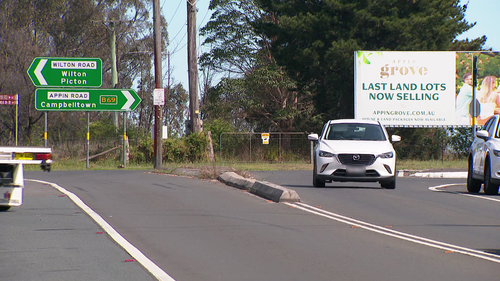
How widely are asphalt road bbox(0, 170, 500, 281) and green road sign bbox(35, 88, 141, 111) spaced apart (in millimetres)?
14157

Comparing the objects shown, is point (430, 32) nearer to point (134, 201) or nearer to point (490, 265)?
point (134, 201)

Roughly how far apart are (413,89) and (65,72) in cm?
1606

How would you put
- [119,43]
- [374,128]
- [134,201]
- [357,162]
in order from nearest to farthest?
[134,201] → [357,162] → [374,128] → [119,43]

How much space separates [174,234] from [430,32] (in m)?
31.2

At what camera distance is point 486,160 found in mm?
15266

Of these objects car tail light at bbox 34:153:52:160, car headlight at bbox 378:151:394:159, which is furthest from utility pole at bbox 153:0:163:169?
car tail light at bbox 34:153:52:160

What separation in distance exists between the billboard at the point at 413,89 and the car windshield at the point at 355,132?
1551 cm

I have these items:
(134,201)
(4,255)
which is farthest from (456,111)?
(4,255)

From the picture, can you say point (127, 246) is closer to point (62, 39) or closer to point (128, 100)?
point (128, 100)

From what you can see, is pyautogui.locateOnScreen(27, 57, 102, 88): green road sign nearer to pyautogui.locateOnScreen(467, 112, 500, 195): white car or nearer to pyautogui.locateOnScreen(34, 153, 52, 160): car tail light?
pyautogui.locateOnScreen(467, 112, 500, 195): white car

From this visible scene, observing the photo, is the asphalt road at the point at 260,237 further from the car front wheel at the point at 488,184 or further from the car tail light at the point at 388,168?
the car tail light at the point at 388,168

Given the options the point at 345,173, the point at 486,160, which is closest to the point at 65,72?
the point at 345,173

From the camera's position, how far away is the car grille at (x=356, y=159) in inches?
638

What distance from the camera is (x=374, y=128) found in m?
17.9
